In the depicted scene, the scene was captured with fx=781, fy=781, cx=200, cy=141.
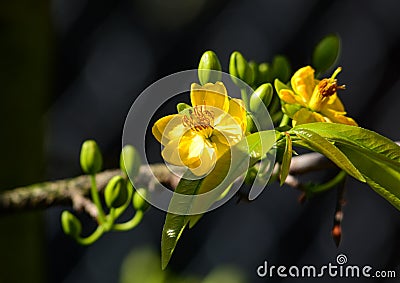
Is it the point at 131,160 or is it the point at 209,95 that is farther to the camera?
the point at 131,160

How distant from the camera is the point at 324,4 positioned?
5.84ft

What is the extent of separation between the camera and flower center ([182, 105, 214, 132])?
416mm

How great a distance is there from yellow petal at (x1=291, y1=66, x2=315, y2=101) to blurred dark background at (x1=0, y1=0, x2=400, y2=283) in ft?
3.35

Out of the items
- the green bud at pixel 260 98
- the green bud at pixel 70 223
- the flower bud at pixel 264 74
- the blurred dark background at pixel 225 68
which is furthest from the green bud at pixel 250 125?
the blurred dark background at pixel 225 68

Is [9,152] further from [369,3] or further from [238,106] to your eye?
[369,3]

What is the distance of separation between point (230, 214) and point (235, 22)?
1.45ft

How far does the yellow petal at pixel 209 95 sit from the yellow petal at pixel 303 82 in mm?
67

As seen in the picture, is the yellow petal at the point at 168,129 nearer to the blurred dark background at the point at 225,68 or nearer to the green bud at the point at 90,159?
the green bud at the point at 90,159

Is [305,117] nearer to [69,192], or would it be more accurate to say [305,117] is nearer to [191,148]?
[191,148]

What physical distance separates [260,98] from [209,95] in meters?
0.03

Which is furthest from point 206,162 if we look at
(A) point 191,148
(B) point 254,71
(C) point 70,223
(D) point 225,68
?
(D) point 225,68

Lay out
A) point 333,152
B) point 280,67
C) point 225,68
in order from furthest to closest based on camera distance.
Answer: point 225,68
point 280,67
point 333,152

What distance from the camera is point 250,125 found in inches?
16.5

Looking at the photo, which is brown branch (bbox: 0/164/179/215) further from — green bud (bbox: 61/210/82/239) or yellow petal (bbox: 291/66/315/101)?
yellow petal (bbox: 291/66/315/101)
